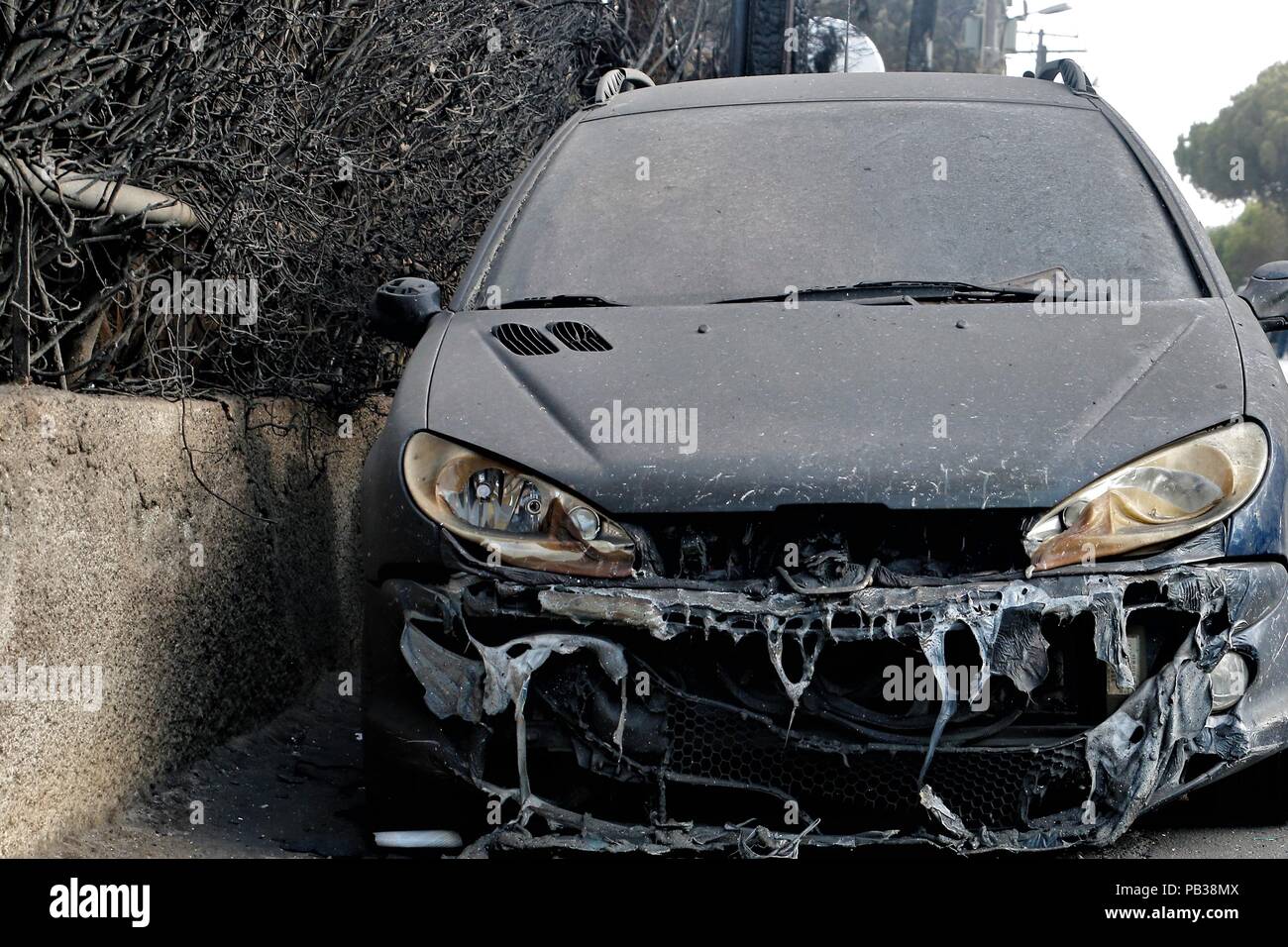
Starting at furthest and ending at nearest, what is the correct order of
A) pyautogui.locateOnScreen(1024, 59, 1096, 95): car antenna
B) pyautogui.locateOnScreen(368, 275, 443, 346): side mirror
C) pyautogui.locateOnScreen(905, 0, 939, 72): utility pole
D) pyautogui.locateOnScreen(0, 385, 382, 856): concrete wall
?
pyautogui.locateOnScreen(905, 0, 939, 72): utility pole
pyautogui.locateOnScreen(1024, 59, 1096, 95): car antenna
pyautogui.locateOnScreen(368, 275, 443, 346): side mirror
pyautogui.locateOnScreen(0, 385, 382, 856): concrete wall

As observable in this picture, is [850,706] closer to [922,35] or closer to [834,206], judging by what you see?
[834,206]

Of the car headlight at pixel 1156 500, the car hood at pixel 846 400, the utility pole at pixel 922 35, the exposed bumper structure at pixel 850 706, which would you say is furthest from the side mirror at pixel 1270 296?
the utility pole at pixel 922 35

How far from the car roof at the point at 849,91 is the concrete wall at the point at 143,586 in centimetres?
156

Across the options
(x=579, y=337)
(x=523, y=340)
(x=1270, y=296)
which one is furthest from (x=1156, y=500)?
(x=523, y=340)

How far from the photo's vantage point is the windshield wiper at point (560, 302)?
3.89m

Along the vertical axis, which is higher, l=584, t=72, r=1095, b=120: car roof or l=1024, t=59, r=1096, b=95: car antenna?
l=1024, t=59, r=1096, b=95: car antenna

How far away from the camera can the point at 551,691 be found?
308 centimetres

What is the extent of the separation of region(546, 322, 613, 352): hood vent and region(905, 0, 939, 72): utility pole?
36.5m

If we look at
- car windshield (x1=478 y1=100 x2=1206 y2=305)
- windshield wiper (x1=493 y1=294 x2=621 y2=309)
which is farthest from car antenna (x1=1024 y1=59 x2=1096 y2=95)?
windshield wiper (x1=493 y1=294 x2=621 y2=309)

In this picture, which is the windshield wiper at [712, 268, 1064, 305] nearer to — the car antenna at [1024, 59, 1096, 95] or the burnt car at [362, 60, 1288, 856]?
the burnt car at [362, 60, 1288, 856]

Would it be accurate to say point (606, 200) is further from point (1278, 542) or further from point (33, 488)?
point (1278, 542)

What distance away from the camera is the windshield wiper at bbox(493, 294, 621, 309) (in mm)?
3891

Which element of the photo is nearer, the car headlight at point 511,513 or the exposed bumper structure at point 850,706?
the exposed bumper structure at point 850,706

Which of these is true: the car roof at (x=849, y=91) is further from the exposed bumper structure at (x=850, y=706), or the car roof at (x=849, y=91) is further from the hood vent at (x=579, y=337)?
the exposed bumper structure at (x=850, y=706)
